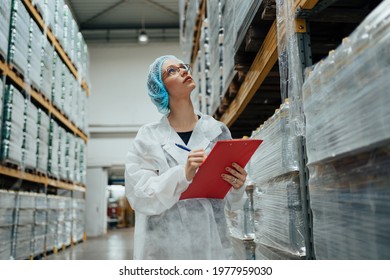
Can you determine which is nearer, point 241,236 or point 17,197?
point 241,236

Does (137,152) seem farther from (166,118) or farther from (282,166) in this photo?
(282,166)

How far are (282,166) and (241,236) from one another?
1256mm

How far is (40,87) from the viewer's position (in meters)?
5.58

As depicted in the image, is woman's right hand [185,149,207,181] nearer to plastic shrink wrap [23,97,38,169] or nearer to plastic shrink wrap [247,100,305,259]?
plastic shrink wrap [247,100,305,259]

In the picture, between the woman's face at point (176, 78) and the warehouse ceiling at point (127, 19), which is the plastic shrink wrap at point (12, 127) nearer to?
the woman's face at point (176, 78)

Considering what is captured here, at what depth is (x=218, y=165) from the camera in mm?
1562

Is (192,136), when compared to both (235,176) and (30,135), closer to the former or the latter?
(235,176)

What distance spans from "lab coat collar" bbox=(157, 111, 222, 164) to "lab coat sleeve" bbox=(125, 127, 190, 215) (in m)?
0.06

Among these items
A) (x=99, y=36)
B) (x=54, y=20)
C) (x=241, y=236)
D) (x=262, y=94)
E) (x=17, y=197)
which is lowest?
(x=241, y=236)

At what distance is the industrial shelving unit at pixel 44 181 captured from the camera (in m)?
4.70

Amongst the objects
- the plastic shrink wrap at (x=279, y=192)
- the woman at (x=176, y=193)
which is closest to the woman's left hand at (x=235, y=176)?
the woman at (x=176, y=193)

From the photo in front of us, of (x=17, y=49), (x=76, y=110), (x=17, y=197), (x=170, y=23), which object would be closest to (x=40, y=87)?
(x=17, y=49)

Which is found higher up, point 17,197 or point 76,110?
point 76,110

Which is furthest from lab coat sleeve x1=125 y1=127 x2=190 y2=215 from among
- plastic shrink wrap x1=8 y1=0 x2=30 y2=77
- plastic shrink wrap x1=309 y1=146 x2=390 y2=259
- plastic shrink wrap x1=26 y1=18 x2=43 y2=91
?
plastic shrink wrap x1=26 y1=18 x2=43 y2=91
